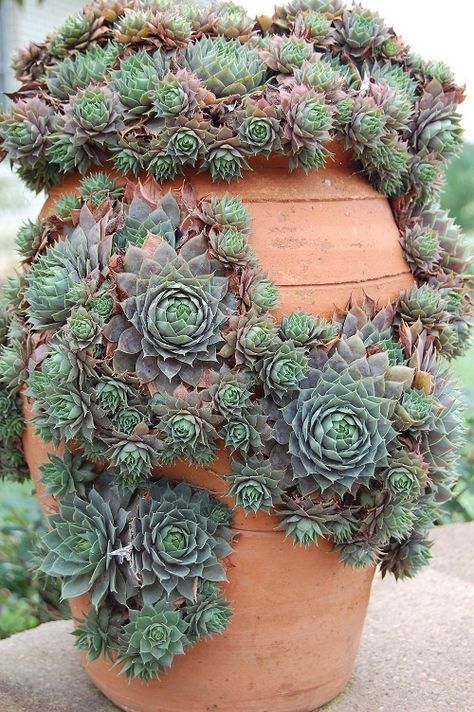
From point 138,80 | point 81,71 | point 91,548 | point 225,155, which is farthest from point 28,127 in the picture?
point 91,548

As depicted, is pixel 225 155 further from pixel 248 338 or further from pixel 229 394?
pixel 229 394

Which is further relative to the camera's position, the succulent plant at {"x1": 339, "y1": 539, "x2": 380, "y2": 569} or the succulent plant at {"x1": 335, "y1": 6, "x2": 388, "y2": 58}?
the succulent plant at {"x1": 335, "y1": 6, "x2": 388, "y2": 58}

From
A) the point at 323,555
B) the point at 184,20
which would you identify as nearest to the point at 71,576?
the point at 323,555

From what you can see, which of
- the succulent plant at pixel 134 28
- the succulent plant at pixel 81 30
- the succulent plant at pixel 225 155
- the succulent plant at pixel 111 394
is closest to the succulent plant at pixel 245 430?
the succulent plant at pixel 111 394

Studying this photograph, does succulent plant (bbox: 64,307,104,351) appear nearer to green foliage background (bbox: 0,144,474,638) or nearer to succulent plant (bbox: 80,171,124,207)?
succulent plant (bbox: 80,171,124,207)

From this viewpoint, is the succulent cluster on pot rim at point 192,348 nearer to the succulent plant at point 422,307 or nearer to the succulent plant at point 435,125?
the succulent plant at point 422,307

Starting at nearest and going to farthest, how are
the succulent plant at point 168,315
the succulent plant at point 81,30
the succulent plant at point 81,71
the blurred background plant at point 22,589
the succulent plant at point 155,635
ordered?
the succulent plant at point 168,315 → the succulent plant at point 155,635 → the succulent plant at point 81,71 → the succulent plant at point 81,30 → the blurred background plant at point 22,589

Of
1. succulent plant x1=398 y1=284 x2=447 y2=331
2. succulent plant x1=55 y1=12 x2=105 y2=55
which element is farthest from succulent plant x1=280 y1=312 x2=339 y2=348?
succulent plant x1=55 y1=12 x2=105 y2=55
